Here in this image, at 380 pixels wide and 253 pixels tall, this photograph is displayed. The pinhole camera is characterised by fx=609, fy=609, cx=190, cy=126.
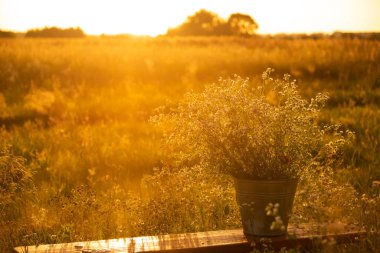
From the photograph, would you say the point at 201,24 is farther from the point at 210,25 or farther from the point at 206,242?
the point at 206,242

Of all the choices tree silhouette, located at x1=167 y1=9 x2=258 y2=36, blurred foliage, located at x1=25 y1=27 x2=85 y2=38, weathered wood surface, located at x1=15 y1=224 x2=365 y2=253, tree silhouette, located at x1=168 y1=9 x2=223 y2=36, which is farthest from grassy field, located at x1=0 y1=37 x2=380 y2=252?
tree silhouette, located at x1=168 y1=9 x2=223 y2=36

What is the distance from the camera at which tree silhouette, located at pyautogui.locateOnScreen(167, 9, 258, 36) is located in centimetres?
5297

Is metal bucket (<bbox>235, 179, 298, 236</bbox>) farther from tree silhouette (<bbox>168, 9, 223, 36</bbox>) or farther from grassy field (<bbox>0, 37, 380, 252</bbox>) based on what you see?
tree silhouette (<bbox>168, 9, 223, 36</bbox>)

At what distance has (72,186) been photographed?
5.36 metres

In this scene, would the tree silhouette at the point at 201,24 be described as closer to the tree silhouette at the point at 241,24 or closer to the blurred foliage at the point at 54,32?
the tree silhouette at the point at 241,24

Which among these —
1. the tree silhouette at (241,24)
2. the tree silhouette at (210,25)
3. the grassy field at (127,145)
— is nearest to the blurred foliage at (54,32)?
the tree silhouette at (210,25)

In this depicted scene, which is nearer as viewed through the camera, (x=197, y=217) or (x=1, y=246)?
(x=1, y=246)

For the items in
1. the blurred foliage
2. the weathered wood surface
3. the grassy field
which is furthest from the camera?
the blurred foliage

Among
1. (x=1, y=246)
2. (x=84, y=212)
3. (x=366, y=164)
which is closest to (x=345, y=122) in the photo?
(x=366, y=164)

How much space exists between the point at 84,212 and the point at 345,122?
183 inches

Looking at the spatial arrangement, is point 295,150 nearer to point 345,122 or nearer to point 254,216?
point 254,216

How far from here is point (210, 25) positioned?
53594 mm

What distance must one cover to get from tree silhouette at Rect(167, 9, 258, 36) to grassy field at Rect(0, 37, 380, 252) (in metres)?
34.8

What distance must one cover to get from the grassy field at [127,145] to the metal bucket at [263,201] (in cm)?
12
